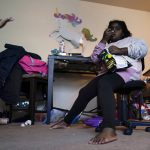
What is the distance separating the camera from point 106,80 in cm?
157

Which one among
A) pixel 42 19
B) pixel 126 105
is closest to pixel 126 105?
pixel 126 105

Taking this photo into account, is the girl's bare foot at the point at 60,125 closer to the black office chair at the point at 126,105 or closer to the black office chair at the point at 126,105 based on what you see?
the black office chair at the point at 126,105

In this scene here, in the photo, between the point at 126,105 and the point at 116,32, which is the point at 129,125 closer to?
the point at 126,105

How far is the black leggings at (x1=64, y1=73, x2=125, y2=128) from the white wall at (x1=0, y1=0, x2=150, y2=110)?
1373 millimetres

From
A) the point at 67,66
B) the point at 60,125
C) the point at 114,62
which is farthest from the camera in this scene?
the point at 67,66

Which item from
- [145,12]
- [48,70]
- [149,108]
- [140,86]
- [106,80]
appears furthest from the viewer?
[145,12]

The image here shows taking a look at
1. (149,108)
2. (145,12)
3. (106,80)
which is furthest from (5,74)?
(145,12)

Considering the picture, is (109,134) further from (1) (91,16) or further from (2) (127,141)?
(1) (91,16)

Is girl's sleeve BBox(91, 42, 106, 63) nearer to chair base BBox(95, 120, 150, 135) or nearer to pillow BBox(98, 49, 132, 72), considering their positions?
pillow BBox(98, 49, 132, 72)

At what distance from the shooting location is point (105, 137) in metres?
1.27

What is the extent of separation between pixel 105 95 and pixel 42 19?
1874 millimetres

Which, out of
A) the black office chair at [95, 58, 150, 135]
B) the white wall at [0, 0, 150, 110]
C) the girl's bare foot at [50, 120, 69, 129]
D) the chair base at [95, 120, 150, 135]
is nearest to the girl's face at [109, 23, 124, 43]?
the black office chair at [95, 58, 150, 135]

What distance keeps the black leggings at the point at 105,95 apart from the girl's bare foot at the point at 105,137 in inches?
1.6

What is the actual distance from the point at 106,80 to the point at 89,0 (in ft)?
6.37
